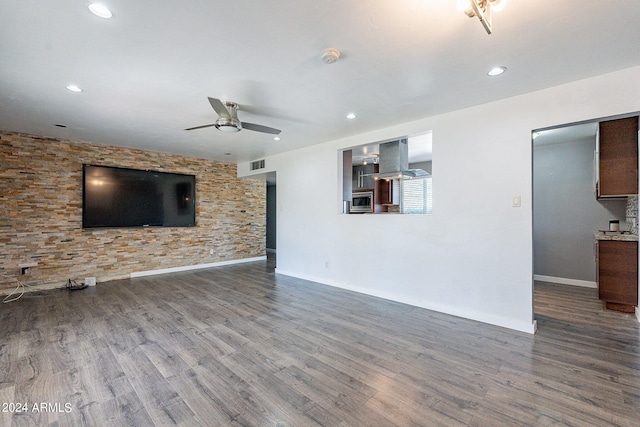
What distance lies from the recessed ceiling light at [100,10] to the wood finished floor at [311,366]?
103 inches

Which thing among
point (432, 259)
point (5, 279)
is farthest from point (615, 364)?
point (5, 279)

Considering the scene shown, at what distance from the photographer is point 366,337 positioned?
9.67ft

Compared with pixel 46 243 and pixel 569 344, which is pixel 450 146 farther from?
pixel 46 243

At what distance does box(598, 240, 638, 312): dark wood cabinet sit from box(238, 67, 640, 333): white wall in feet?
5.44

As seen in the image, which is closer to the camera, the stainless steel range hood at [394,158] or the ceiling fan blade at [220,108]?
the ceiling fan blade at [220,108]

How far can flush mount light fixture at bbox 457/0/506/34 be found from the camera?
1.42 m

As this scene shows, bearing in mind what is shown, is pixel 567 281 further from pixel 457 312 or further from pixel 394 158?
pixel 394 158

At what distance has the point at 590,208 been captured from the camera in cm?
496

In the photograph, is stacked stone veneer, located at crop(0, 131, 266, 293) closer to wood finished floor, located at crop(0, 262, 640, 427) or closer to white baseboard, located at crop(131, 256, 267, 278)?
white baseboard, located at crop(131, 256, 267, 278)

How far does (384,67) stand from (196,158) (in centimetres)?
551

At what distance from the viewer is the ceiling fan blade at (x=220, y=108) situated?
9.57ft

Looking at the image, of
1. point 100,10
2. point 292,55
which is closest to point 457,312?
point 292,55

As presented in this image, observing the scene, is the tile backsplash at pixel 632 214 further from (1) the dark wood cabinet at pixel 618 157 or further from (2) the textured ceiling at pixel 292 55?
(2) the textured ceiling at pixel 292 55

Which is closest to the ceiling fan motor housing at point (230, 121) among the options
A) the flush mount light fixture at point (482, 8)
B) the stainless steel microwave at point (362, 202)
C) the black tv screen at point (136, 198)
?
the flush mount light fixture at point (482, 8)
